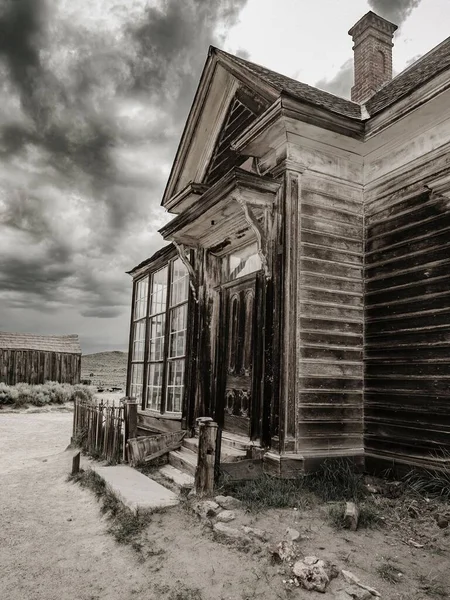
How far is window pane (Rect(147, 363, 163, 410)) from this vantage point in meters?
9.59

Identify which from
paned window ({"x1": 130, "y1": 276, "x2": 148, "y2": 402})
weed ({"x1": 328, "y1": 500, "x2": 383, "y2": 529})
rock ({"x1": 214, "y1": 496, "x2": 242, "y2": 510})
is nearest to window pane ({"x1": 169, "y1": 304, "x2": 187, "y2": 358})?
paned window ({"x1": 130, "y1": 276, "x2": 148, "y2": 402})

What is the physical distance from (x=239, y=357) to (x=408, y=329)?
2.49 meters

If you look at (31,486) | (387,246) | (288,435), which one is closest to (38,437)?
(31,486)

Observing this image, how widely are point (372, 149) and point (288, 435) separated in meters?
3.77

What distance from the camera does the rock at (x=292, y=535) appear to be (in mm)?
3609

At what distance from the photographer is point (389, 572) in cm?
310

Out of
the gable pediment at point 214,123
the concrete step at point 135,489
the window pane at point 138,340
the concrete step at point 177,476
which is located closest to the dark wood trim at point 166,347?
the gable pediment at point 214,123

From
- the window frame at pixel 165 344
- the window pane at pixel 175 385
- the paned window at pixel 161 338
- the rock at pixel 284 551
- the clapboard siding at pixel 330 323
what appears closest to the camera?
the rock at pixel 284 551

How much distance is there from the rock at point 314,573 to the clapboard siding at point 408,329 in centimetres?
227

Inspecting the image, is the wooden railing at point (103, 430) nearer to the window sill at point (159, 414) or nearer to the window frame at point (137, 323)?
the window sill at point (159, 414)

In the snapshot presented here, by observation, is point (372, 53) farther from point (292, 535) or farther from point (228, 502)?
point (292, 535)

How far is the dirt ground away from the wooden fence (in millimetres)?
2114

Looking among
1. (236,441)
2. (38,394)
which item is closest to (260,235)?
(236,441)

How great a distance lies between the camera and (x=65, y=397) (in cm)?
2150
